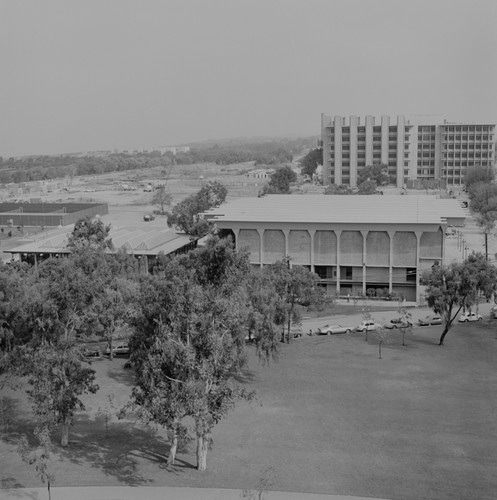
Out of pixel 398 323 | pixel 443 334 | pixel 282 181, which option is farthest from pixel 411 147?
pixel 443 334

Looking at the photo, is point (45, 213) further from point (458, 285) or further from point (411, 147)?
point (411, 147)

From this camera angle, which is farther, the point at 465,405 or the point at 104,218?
the point at 104,218

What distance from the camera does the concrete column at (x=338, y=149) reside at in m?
107

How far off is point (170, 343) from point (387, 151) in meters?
93.0

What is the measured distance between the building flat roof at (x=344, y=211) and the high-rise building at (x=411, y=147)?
184 ft

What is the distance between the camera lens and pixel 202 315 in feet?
62.8

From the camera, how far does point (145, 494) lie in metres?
18.2

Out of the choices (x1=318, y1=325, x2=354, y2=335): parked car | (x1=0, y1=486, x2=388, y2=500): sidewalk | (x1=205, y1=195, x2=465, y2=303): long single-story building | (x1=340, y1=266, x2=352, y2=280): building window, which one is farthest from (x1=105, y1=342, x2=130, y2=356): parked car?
(x1=340, y1=266, x2=352, y2=280): building window

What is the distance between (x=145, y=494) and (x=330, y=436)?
20.1 feet

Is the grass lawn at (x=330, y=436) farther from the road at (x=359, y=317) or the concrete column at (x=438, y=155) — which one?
the concrete column at (x=438, y=155)

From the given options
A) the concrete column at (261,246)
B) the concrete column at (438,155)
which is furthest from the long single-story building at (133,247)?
the concrete column at (438,155)

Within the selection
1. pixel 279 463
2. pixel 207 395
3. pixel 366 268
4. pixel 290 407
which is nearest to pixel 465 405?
pixel 290 407

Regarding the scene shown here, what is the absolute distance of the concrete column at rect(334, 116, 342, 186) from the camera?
352ft

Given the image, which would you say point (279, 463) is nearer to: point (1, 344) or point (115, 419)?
point (115, 419)
